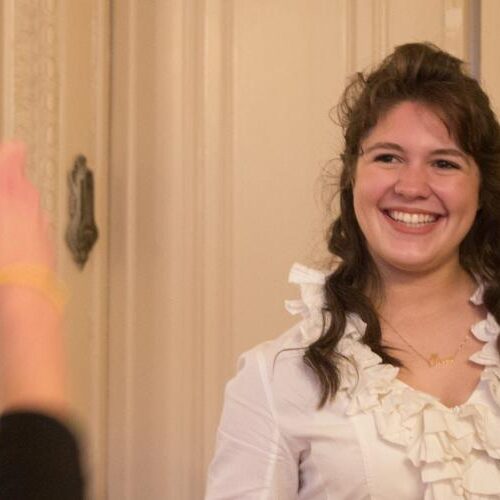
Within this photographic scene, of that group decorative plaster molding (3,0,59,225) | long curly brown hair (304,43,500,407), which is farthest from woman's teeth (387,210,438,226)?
decorative plaster molding (3,0,59,225)

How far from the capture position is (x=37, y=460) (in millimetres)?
505

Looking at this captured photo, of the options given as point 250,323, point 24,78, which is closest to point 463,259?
point 250,323

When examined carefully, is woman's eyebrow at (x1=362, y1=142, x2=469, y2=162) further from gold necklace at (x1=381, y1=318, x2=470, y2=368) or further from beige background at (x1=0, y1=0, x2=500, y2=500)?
beige background at (x1=0, y1=0, x2=500, y2=500)

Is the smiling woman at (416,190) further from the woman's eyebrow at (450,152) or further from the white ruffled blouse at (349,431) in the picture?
the white ruffled blouse at (349,431)

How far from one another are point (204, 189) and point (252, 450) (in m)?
0.63

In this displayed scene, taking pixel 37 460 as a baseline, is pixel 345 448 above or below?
below

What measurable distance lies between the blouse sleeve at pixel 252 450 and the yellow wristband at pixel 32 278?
87 cm

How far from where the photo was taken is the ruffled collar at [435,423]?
4.15 feet

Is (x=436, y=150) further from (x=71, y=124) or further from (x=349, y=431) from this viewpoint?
(x=71, y=124)

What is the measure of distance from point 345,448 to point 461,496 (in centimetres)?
16

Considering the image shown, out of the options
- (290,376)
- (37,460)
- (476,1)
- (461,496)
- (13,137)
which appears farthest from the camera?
(476,1)

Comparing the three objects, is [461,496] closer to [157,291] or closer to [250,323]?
[250,323]

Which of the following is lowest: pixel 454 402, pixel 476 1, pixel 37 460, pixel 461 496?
pixel 461 496

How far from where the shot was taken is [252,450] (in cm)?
138
